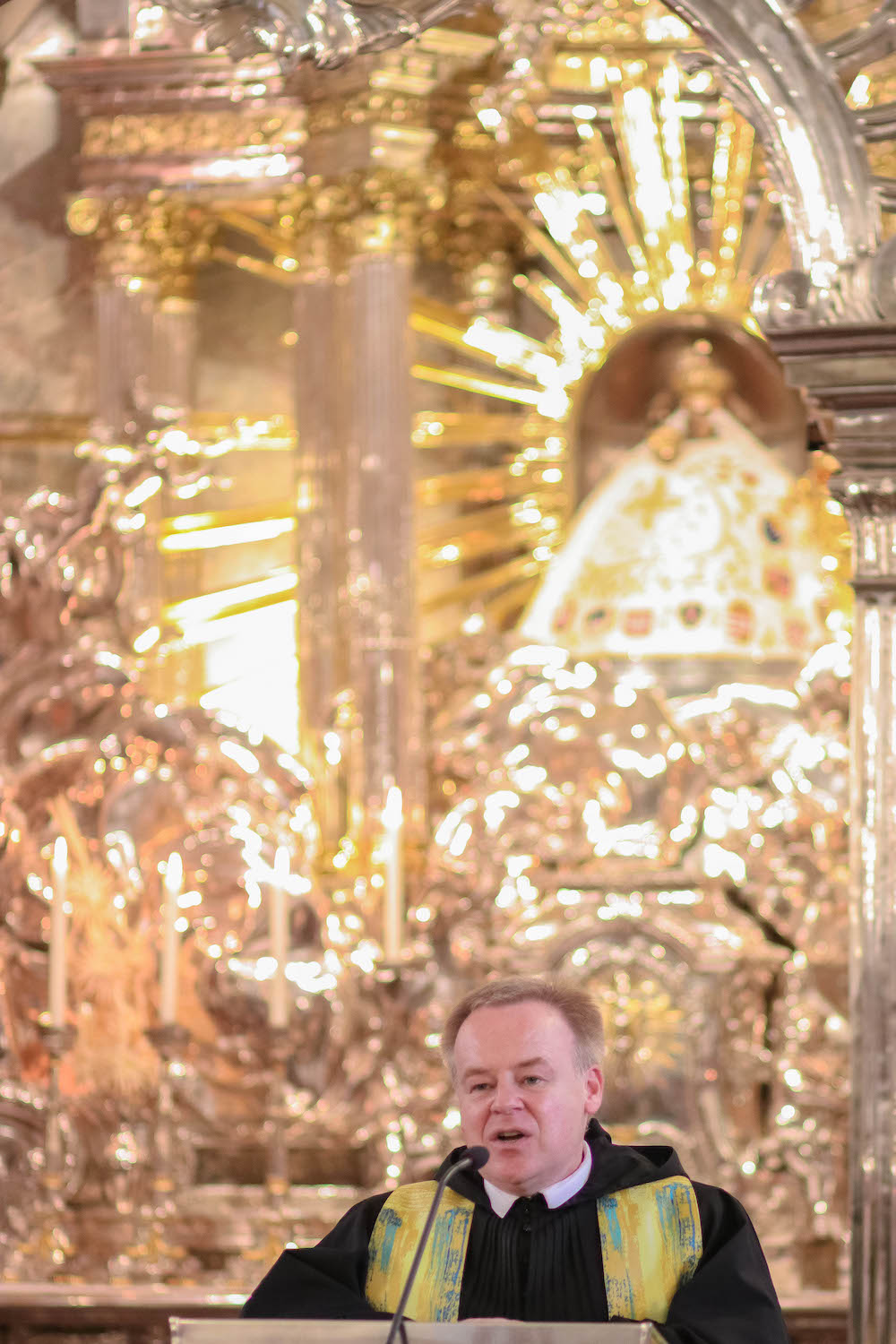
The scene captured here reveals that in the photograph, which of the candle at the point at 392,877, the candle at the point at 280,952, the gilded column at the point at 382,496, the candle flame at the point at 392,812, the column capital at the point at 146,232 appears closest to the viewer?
the candle at the point at 280,952

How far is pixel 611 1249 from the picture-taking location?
9.41 ft

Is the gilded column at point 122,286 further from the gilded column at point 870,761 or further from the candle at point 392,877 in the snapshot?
the gilded column at point 870,761

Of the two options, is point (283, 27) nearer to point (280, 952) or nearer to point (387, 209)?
point (280, 952)

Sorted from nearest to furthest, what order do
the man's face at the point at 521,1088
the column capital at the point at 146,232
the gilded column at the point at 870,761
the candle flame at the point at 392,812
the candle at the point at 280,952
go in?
the man's face at the point at 521,1088, the gilded column at the point at 870,761, the candle at the point at 280,952, the candle flame at the point at 392,812, the column capital at the point at 146,232

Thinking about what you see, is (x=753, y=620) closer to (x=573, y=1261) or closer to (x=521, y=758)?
(x=521, y=758)

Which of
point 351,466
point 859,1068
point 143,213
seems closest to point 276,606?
point 351,466

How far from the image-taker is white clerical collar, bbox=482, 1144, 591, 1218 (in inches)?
113

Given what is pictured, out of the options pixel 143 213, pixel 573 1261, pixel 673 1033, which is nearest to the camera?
pixel 573 1261

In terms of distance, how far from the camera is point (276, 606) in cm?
641

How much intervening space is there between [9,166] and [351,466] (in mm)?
1420

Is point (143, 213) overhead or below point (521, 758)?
overhead

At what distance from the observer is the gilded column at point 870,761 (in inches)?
139

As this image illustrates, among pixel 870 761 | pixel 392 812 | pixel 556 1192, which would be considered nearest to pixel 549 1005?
pixel 556 1192

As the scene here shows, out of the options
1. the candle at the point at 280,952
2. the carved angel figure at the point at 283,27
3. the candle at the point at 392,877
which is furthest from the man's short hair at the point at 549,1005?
the candle at the point at 392,877
